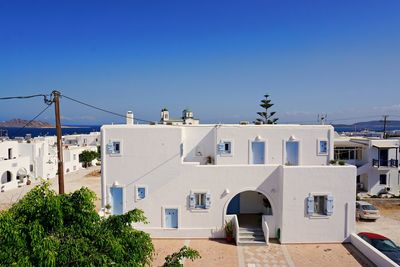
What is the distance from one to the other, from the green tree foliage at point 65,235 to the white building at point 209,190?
11.0 meters

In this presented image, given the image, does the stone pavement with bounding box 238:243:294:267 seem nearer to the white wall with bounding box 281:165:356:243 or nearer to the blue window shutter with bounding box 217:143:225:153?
the white wall with bounding box 281:165:356:243

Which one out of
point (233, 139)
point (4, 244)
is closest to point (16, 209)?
point (4, 244)

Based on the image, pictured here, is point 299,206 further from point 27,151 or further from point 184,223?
point 27,151

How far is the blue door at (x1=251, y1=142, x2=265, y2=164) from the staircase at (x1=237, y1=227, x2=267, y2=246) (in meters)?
4.68

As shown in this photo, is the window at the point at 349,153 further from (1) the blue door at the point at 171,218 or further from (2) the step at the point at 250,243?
(1) the blue door at the point at 171,218

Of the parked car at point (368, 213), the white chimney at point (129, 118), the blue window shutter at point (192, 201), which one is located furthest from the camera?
the parked car at point (368, 213)

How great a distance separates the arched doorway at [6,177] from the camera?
3578 cm

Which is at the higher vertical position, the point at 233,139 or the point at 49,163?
the point at 233,139

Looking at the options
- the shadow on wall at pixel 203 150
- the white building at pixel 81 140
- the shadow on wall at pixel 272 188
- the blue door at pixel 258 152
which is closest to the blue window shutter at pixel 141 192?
the shadow on wall at pixel 203 150

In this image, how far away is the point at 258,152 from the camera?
795 inches

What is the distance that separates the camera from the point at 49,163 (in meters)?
43.8

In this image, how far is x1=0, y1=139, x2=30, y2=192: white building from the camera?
3562 centimetres

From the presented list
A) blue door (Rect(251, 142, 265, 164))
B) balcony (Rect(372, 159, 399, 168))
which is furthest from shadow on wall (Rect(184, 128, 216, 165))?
balcony (Rect(372, 159, 399, 168))

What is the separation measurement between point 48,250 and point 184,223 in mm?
13488
